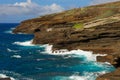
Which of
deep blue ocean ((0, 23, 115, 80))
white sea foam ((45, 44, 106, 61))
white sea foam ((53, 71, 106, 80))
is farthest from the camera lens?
white sea foam ((45, 44, 106, 61))

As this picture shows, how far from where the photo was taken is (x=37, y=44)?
4336 inches

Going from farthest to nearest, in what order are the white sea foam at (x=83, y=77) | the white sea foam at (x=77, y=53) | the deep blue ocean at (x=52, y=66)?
the white sea foam at (x=77, y=53) < the deep blue ocean at (x=52, y=66) < the white sea foam at (x=83, y=77)

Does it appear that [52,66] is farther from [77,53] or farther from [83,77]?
[77,53]

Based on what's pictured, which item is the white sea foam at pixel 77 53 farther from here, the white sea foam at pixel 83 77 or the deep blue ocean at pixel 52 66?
the white sea foam at pixel 83 77

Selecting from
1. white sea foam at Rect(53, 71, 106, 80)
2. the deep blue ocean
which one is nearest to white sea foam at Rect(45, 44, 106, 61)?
the deep blue ocean

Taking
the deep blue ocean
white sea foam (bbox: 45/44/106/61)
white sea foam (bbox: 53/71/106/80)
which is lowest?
white sea foam (bbox: 53/71/106/80)

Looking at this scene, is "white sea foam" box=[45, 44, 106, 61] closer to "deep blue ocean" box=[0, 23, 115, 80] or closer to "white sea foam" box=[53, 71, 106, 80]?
"deep blue ocean" box=[0, 23, 115, 80]

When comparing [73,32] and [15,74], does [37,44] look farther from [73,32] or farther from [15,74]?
[15,74]

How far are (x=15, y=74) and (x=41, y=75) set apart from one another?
4.74 m

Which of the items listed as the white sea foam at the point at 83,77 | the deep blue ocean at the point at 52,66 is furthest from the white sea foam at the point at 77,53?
the white sea foam at the point at 83,77

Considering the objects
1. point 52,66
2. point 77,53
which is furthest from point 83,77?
point 77,53

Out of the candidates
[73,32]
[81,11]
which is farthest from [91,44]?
[81,11]

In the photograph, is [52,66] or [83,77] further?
[52,66]

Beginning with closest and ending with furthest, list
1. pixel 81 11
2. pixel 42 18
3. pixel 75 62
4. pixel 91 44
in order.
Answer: pixel 75 62
pixel 91 44
pixel 81 11
pixel 42 18
